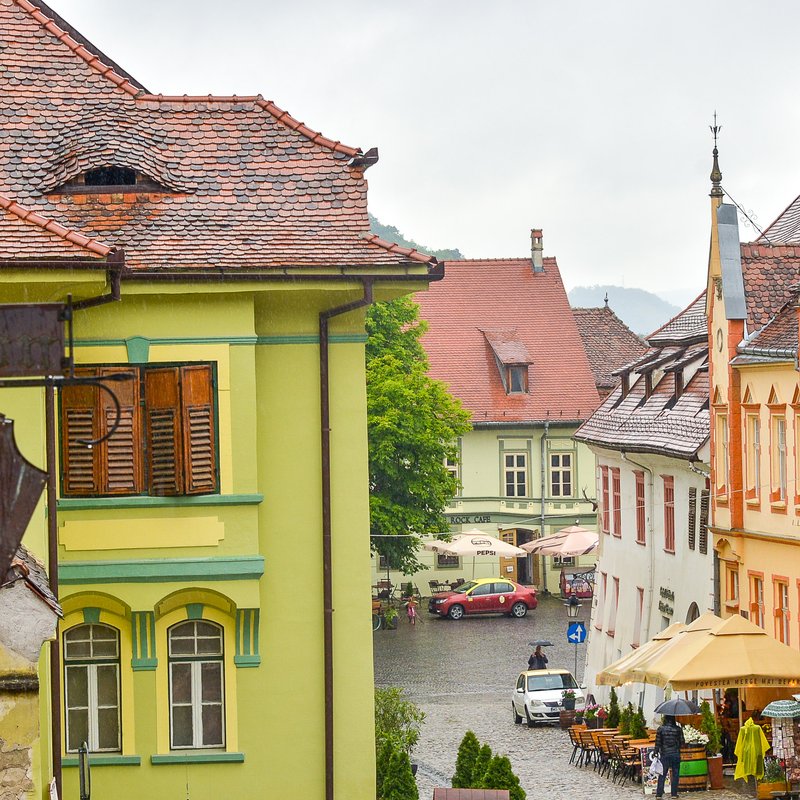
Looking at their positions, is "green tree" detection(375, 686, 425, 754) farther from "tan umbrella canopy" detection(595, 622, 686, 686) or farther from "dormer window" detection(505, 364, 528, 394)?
"dormer window" detection(505, 364, 528, 394)

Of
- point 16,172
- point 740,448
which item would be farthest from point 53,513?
point 740,448

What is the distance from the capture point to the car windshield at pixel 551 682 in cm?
4022

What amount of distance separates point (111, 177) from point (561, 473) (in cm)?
4950

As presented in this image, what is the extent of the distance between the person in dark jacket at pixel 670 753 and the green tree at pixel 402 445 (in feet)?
81.9

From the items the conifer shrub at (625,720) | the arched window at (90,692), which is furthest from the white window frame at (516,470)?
the arched window at (90,692)

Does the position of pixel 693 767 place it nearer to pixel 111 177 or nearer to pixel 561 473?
pixel 111 177

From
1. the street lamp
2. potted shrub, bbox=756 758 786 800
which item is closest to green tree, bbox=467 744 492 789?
potted shrub, bbox=756 758 786 800

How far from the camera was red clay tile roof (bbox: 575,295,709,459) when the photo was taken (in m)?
40.8

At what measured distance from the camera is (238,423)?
18.7 metres

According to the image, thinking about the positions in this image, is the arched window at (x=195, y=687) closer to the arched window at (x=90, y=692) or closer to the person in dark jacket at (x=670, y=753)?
the arched window at (x=90, y=692)

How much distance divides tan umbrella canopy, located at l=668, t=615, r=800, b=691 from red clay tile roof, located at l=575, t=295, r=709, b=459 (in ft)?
35.3

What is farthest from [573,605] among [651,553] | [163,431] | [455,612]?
[163,431]

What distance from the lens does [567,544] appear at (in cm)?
6003

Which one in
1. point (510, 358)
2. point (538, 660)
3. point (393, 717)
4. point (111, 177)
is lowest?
point (538, 660)
